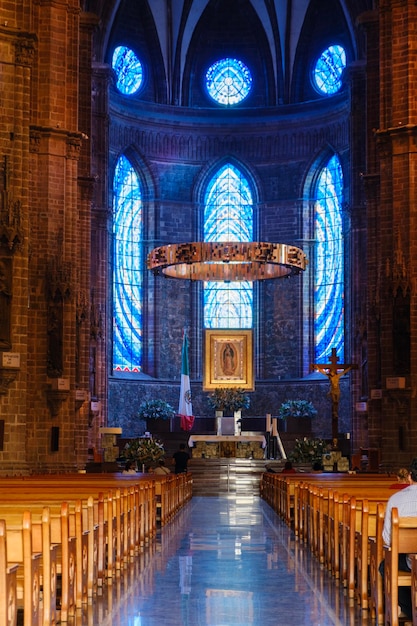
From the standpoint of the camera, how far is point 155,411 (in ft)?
138

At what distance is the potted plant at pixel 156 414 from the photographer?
137 feet

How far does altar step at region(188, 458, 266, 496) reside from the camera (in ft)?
105

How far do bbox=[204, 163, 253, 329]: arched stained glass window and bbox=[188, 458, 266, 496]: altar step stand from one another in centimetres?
1266

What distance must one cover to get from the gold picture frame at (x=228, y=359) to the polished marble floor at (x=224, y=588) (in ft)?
79.8

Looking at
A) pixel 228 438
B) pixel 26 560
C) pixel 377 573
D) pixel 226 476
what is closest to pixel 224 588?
pixel 377 573

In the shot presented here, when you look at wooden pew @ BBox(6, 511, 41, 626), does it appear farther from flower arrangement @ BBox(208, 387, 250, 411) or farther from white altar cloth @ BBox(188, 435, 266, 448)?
flower arrangement @ BBox(208, 387, 250, 411)

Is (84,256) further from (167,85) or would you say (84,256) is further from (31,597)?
(31,597)

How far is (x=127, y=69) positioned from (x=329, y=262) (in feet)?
37.3

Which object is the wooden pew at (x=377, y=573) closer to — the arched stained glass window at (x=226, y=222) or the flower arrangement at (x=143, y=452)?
the flower arrangement at (x=143, y=452)

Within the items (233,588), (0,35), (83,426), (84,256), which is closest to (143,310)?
(84,256)

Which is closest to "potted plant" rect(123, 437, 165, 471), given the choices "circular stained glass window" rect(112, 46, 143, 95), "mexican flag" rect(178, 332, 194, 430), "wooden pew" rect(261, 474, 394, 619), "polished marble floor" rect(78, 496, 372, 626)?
"mexican flag" rect(178, 332, 194, 430)

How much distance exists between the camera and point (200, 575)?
1159 cm

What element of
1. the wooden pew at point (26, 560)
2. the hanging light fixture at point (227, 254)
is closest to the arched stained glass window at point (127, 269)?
the hanging light fixture at point (227, 254)

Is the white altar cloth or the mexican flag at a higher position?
the mexican flag
